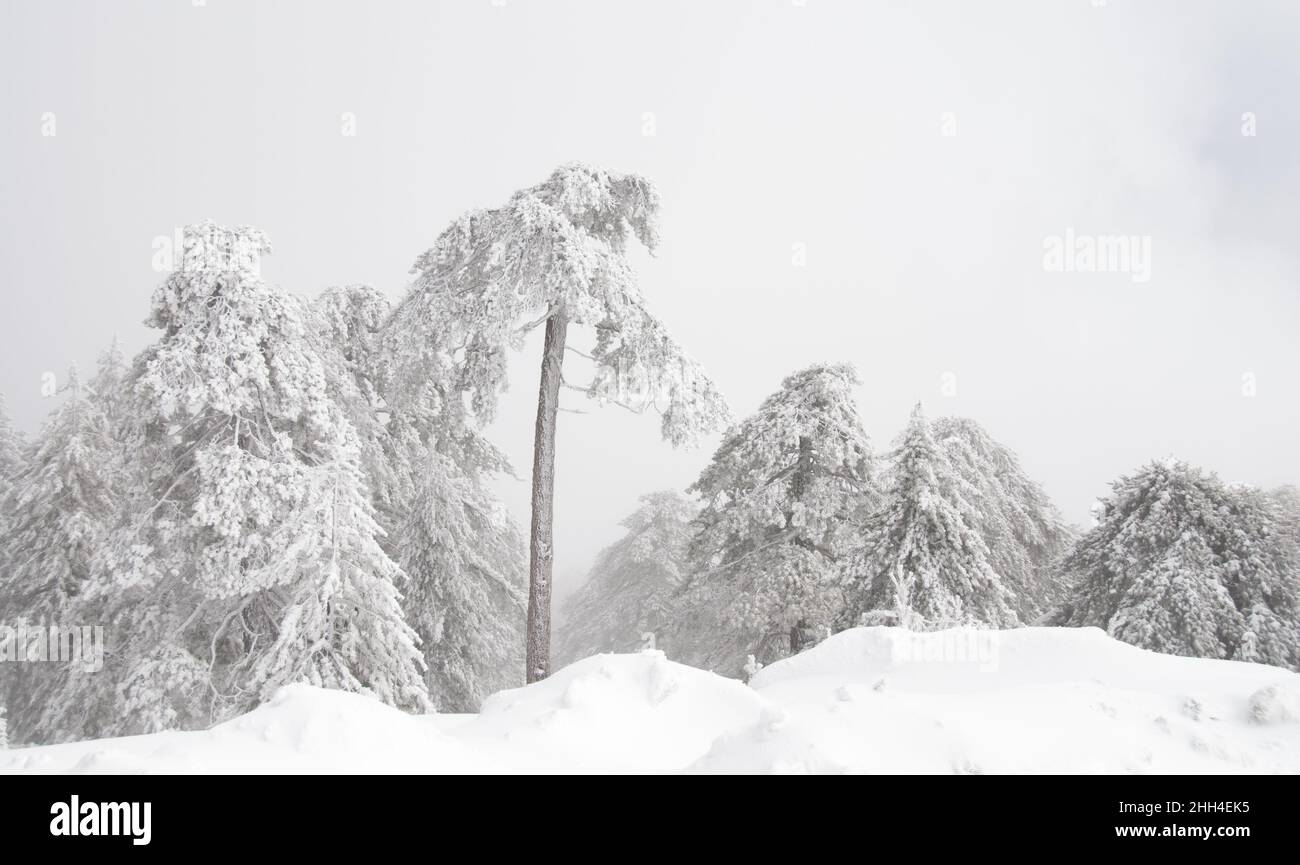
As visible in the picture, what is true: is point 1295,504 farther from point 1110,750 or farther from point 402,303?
point 402,303

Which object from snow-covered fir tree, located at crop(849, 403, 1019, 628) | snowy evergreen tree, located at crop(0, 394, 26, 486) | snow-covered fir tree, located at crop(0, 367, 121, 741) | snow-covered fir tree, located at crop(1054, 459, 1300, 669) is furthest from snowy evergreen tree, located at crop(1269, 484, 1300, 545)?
snowy evergreen tree, located at crop(0, 394, 26, 486)

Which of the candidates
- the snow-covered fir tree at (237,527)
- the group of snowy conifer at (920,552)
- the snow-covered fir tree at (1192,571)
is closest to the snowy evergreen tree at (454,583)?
the snow-covered fir tree at (237,527)

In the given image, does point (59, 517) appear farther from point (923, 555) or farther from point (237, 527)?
point (923, 555)

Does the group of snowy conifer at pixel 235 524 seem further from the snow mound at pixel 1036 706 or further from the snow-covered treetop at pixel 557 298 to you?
the snow mound at pixel 1036 706

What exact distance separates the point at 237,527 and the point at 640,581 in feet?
72.4

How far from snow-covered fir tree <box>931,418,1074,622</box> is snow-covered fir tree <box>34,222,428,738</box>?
14.9 m

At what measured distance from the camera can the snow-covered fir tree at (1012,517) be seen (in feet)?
60.8

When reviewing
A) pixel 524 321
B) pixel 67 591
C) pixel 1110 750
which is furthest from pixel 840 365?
pixel 67 591

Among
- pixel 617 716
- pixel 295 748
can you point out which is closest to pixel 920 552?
pixel 617 716

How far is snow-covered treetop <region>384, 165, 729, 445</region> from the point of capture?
10.8 metres

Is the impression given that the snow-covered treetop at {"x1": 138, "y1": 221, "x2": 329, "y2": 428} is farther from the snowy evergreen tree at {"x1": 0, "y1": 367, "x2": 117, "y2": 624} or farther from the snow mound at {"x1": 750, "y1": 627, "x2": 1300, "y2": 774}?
the snow mound at {"x1": 750, "y1": 627, "x2": 1300, "y2": 774}

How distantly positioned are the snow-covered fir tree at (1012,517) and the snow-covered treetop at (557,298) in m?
10.2

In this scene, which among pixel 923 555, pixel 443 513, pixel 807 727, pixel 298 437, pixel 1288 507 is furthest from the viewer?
pixel 1288 507

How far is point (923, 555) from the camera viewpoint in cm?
1352
